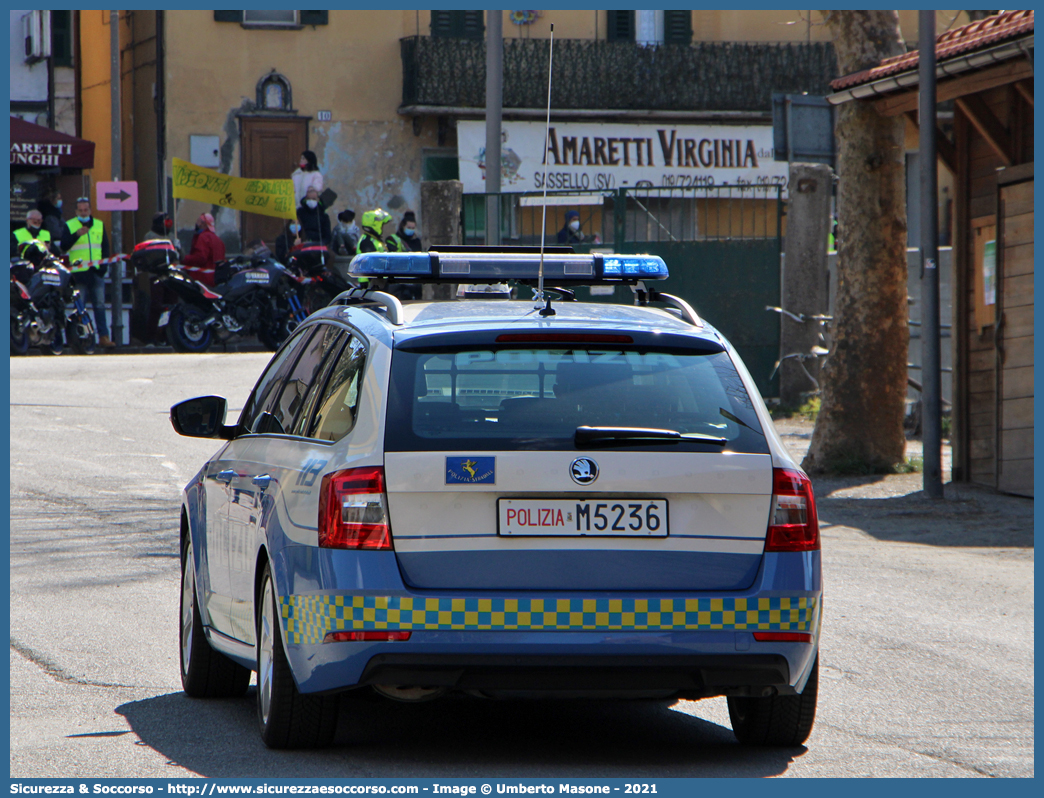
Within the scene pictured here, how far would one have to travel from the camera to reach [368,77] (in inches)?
1319

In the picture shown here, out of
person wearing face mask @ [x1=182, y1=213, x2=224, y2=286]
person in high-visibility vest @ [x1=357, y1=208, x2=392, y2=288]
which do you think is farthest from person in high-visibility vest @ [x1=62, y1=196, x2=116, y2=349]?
person in high-visibility vest @ [x1=357, y1=208, x2=392, y2=288]

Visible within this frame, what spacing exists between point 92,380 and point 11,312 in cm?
440

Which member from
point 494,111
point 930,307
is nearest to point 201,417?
point 930,307

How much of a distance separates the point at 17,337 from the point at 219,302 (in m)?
2.93

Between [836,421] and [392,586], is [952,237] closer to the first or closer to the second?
[836,421]

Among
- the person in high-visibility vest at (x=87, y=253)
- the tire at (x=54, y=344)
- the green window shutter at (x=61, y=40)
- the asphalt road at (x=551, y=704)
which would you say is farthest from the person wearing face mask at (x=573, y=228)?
the green window shutter at (x=61, y=40)

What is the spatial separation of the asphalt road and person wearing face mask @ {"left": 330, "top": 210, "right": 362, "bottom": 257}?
1730 centimetres

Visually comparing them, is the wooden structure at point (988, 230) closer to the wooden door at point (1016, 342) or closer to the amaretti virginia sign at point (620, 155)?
the wooden door at point (1016, 342)

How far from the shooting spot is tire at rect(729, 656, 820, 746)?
5340mm

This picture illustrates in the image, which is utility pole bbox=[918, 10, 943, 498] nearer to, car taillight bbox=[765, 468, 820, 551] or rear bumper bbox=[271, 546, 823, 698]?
car taillight bbox=[765, 468, 820, 551]

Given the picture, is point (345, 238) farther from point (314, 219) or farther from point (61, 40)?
point (61, 40)

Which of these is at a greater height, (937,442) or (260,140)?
(260,140)

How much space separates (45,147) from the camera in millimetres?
28875
